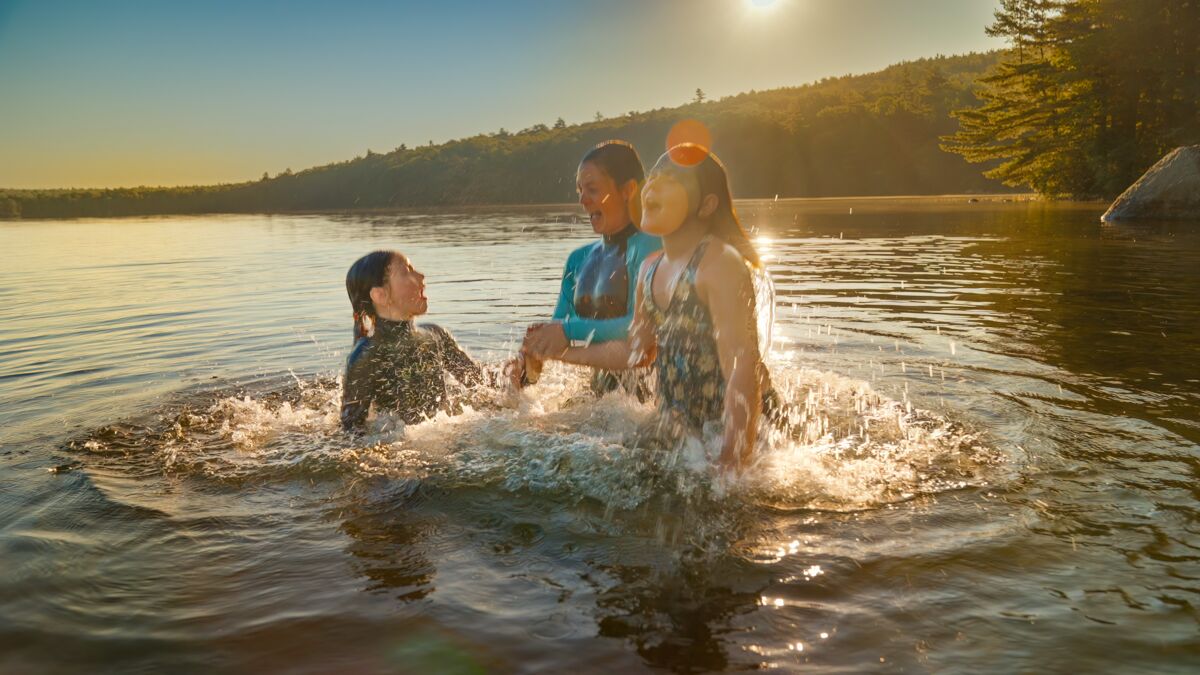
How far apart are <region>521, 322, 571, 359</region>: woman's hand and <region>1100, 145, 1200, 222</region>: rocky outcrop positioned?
98.2ft

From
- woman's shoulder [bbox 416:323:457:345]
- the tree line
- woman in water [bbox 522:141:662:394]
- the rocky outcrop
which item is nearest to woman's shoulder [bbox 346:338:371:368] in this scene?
woman's shoulder [bbox 416:323:457:345]

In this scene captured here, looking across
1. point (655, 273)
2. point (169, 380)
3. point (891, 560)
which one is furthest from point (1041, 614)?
point (169, 380)

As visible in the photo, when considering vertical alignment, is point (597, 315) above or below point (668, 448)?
above

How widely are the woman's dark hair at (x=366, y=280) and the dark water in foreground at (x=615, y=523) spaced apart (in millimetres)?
981

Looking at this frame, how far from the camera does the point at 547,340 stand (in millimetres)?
5684

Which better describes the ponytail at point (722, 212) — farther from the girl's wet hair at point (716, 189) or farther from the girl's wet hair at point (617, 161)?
the girl's wet hair at point (617, 161)

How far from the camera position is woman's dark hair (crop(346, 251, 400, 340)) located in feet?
20.0

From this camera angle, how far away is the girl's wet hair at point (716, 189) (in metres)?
4.42

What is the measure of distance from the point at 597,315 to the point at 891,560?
3.13 meters

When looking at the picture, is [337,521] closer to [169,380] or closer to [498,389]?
[498,389]

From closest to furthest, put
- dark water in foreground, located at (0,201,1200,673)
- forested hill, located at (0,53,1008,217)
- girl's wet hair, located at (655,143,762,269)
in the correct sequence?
dark water in foreground, located at (0,201,1200,673)
girl's wet hair, located at (655,143,762,269)
forested hill, located at (0,53,1008,217)

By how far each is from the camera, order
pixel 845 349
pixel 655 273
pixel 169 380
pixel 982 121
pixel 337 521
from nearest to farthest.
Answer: pixel 337 521 < pixel 655 273 < pixel 169 380 < pixel 845 349 < pixel 982 121

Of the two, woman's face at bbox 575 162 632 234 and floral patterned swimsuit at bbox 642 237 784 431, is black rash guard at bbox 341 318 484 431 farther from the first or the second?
floral patterned swimsuit at bbox 642 237 784 431

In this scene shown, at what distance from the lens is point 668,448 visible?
16.8 ft
